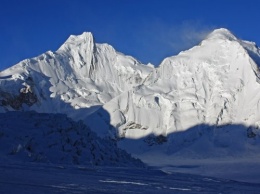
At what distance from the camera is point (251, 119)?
15788 centimetres

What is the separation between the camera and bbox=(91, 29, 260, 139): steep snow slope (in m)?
164

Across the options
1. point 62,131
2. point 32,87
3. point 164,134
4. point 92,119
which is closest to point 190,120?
point 164,134

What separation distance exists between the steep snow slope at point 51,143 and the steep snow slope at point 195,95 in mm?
119404

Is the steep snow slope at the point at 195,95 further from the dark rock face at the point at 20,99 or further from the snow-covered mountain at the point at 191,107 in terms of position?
the dark rock face at the point at 20,99

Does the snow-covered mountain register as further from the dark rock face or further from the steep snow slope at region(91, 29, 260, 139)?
the dark rock face

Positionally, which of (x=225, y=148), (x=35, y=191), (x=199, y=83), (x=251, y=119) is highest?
(x=199, y=83)

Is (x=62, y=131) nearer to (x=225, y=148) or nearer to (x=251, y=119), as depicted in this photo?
(x=225, y=148)

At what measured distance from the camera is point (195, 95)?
17150cm

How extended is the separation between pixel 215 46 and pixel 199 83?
18.8 m

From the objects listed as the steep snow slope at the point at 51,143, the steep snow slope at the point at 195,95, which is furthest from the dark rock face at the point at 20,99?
the steep snow slope at the point at 51,143

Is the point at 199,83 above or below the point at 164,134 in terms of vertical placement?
above

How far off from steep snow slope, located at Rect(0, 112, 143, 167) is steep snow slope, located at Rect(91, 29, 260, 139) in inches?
4701

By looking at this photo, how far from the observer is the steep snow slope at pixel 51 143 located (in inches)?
1316

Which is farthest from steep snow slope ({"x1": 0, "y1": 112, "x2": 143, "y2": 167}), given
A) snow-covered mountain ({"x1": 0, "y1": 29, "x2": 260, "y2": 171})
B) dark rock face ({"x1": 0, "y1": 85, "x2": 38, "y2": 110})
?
dark rock face ({"x1": 0, "y1": 85, "x2": 38, "y2": 110})
